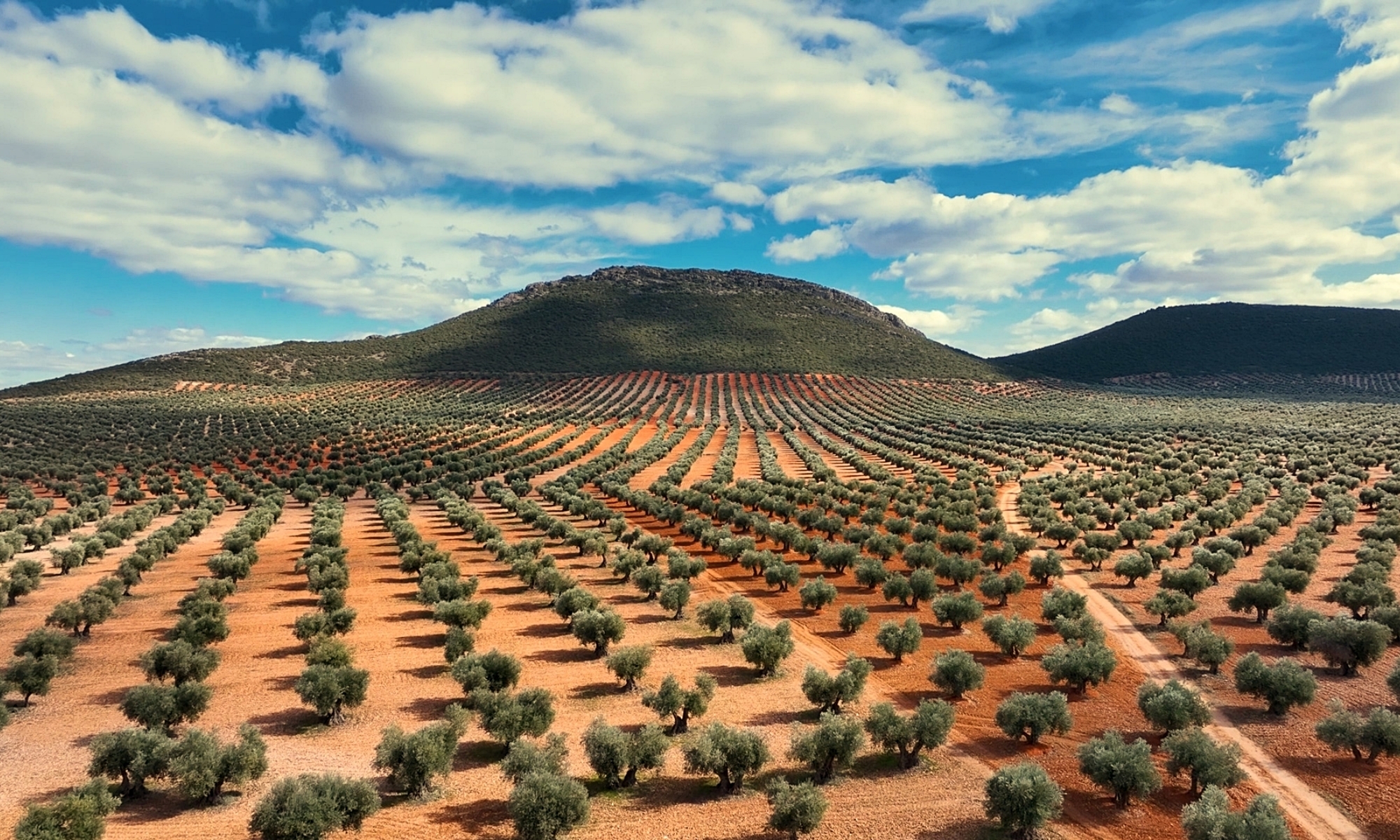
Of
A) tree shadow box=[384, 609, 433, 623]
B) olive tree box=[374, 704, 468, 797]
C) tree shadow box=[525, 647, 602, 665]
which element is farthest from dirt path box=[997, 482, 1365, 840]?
tree shadow box=[384, 609, 433, 623]

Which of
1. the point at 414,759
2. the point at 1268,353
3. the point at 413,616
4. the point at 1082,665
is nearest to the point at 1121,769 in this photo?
the point at 1082,665

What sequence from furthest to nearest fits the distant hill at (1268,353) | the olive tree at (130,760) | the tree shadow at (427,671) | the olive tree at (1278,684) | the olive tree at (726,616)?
the distant hill at (1268,353) → the olive tree at (726,616) → the tree shadow at (427,671) → the olive tree at (1278,684) → the olive tree at (130,760)

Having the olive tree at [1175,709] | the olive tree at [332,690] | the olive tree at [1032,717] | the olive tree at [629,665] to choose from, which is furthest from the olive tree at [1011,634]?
the olive tree at [332,690]

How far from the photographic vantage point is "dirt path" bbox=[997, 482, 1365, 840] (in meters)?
16.5

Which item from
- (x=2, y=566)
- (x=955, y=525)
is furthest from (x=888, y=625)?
(x=2, y=566)

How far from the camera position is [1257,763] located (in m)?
19.2

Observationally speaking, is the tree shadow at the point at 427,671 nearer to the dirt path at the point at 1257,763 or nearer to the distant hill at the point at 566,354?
the dirt path at the point at 1257,763

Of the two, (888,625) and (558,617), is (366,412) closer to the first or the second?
(558,617)

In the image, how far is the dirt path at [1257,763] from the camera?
1647cm

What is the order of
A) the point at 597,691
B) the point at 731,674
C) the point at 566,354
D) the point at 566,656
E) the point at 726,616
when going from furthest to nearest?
the point at 566,354 → the point at 726,616 → the point at 566,656 → the point at 731,674 → the point at 597,691

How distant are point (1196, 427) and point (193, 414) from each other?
13798 centimetres

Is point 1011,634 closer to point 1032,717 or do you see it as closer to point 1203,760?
point 1032,717

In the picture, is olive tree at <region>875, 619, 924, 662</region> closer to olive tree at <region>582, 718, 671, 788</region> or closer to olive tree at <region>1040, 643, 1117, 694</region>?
olive tree at <region>1040, 643, 1117, 694</region>

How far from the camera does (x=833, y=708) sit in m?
22.9
